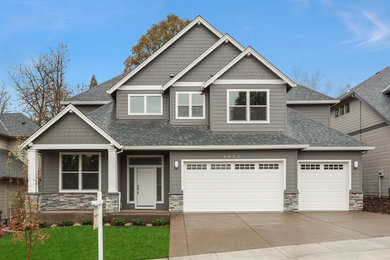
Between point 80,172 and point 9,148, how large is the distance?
9012mm

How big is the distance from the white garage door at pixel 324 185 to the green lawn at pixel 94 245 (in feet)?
21.9

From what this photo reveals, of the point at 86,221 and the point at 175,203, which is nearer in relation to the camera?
the point at 86,221

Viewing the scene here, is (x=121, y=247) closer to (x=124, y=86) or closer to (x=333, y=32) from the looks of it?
(x=124, y=86)

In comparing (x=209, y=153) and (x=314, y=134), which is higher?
(x=314, y=134)

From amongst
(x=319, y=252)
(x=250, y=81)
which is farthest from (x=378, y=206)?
(x=319, y=252)

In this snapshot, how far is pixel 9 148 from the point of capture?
20688mm

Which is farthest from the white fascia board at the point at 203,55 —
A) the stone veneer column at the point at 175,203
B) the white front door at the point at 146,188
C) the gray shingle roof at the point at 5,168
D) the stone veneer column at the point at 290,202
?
the gray shingle roof at the point at 5,168

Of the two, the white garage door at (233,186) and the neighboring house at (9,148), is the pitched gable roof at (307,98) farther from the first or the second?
the neighboring house at (9,148)

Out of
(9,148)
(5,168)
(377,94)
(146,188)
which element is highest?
(377,94)

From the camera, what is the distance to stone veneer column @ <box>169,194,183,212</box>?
553 inches

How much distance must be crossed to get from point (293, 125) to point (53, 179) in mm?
11434

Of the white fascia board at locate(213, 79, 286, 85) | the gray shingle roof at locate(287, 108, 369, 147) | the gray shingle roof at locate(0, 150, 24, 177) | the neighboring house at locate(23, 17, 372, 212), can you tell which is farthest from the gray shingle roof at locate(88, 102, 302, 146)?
the gray shingle roof at locate(0, 150, 24, 177)

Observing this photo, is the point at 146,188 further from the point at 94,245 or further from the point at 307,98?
the point at 307,98

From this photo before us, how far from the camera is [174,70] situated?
17.1m
